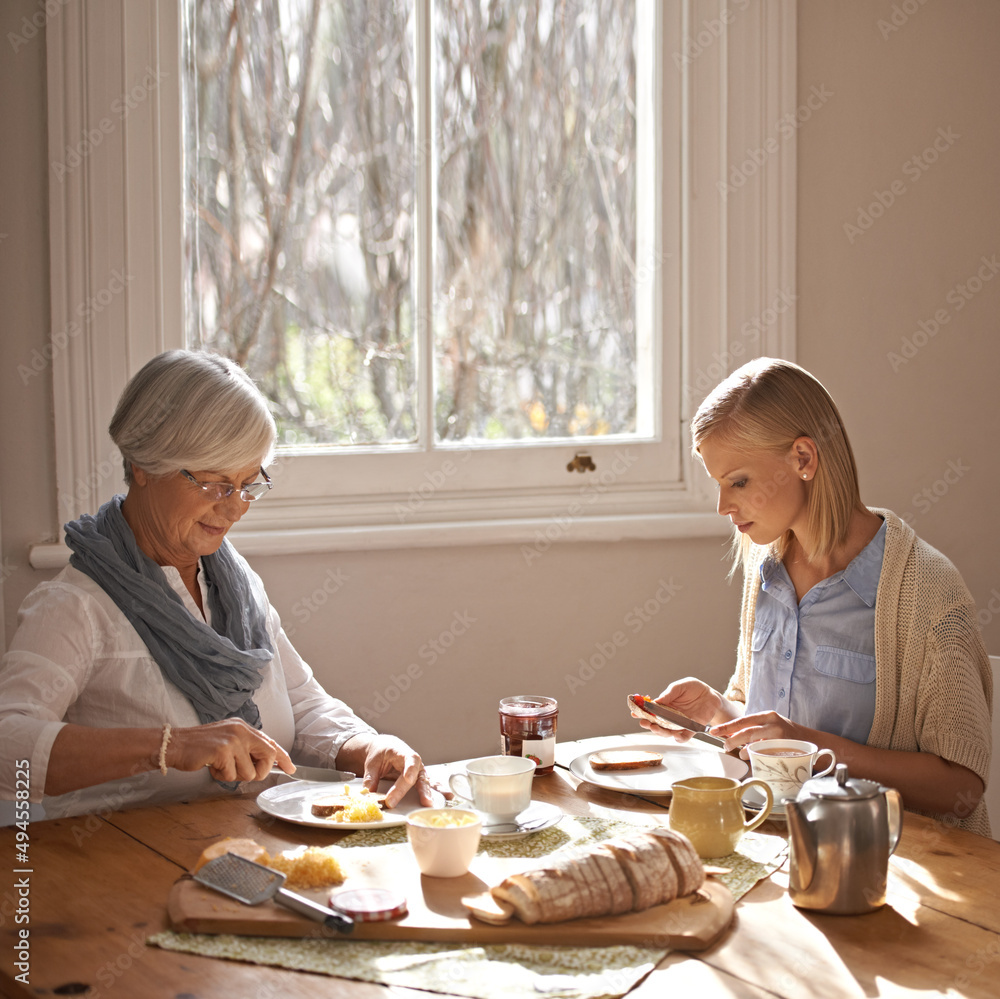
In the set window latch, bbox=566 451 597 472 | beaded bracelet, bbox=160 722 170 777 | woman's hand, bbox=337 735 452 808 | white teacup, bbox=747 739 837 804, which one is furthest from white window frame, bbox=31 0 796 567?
white teacup, bbox=747 739 837 804

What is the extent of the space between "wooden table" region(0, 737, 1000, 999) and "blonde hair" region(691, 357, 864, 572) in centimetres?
47

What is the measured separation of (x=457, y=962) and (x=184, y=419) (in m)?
0.93

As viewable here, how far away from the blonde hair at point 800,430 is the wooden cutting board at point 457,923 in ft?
2.26

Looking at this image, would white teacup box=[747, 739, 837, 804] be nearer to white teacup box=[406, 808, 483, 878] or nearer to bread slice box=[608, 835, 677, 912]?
bread slice box=[608, 835, 677, 912]

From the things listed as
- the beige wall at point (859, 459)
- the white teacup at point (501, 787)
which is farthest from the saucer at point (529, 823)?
the beige wall at point (859, 459)

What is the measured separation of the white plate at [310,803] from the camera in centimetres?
136

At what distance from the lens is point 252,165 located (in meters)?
2.37

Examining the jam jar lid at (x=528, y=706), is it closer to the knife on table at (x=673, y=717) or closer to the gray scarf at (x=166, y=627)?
the knife on table at (x=673, y=717)

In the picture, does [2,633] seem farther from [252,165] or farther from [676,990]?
[676,990]

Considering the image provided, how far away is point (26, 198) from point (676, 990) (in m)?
1.81

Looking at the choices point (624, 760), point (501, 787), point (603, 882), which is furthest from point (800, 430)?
point (603, 882)

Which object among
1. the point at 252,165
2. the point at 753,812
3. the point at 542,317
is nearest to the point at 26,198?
the point at 252,165

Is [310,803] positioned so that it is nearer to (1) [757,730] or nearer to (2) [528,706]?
(2) [528,706]

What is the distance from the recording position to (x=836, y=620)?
168cm
